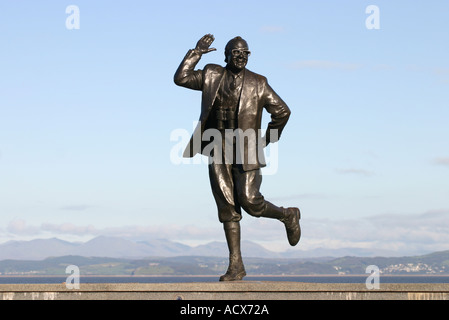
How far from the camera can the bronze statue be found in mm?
12305

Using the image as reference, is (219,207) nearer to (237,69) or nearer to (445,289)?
(237,69)

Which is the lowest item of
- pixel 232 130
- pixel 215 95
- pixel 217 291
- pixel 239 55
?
pixel 217 291

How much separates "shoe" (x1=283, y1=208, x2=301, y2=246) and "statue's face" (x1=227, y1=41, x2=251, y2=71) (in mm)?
2481

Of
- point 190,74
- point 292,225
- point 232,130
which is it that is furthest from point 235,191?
point 190,74

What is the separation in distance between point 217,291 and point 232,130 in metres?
3.07

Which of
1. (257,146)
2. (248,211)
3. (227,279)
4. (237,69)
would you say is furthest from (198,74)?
(227,279)

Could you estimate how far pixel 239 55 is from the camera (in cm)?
1256

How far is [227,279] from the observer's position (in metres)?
11.9

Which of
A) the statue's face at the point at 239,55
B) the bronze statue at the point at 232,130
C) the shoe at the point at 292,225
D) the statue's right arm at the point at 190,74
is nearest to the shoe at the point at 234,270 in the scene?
the bronze statue at the point at 232,130

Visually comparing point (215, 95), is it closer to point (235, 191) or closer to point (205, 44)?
point (205, 44)

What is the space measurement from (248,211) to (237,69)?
7.58 ft

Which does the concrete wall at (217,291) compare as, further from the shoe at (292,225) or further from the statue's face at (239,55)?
the statue's face at (239,55)

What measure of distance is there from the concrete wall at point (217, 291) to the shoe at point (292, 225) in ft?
8.23

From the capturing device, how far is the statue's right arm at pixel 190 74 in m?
12.5
